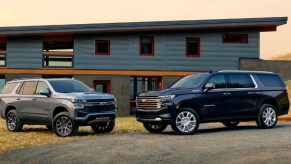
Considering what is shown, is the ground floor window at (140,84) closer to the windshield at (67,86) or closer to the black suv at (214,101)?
the windshield at (67,86)

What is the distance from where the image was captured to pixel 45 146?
41.0ft

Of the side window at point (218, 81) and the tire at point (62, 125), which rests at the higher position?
the side window at point (218, 81)

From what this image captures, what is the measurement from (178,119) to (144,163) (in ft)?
17.8

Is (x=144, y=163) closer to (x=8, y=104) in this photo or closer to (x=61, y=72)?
(x=8, y=104)

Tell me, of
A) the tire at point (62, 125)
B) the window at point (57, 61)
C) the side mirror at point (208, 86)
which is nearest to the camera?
the side mirror at point (208, 86)

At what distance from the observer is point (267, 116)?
16547mm

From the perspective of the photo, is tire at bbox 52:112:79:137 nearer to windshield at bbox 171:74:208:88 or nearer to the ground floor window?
windshield at bbox 171:74:208:88

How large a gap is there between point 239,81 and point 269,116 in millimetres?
1710

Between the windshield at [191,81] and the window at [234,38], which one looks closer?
the windshield at [191,81]

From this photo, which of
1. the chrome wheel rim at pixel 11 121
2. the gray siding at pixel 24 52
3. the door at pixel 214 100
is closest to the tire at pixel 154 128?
the door at pixel 214 100

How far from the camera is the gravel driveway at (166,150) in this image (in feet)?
31.8

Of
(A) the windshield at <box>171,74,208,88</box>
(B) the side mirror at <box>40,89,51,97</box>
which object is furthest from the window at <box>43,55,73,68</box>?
(A) the windshield at <box>171,74,208,88</box>

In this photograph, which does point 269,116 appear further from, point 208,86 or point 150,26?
point 150,26

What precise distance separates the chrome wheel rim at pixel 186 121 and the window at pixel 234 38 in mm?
16975
